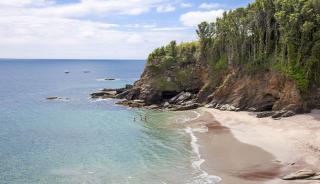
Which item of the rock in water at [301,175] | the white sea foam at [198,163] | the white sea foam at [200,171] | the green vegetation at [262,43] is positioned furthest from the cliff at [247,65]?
the rock in water at [301,175]

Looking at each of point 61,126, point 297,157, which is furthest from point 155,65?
point 297,157

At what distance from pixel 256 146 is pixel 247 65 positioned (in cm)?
3015

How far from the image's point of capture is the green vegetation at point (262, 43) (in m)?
67.9

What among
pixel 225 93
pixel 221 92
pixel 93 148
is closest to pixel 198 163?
pixel 93 148

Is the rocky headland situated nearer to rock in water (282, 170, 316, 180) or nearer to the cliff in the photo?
the cliff

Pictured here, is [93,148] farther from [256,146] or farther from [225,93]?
[225,93]

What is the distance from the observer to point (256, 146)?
165 ft

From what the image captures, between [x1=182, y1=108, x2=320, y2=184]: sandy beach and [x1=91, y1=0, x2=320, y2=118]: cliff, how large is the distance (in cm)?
529

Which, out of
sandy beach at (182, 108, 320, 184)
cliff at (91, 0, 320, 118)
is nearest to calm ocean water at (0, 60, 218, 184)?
sandy beach at (182, 108, 320, 184)

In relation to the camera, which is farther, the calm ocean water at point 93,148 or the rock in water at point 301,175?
the calm ocean water at point 93,148

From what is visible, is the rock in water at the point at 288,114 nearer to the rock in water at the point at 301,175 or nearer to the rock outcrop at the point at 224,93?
the rock outcrop at the point at 224,93

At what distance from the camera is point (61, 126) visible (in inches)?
2670

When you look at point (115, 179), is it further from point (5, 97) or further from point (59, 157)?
point (5, 97)

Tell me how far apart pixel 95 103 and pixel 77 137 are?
3658 centimetres
